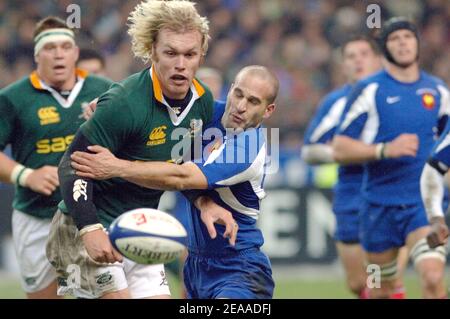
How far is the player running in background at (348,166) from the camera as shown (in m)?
10.0

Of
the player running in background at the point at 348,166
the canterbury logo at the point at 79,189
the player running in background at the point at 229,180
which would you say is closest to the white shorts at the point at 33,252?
the player running in background at the point at 229,180

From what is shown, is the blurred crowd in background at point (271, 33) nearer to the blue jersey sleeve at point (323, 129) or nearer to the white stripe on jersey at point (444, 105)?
the blue jersey sleeve at point (323, 129)

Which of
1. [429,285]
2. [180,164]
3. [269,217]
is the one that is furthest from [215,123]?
[269,217]

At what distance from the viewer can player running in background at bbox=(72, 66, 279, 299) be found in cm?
576

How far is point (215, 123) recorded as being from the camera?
20.8 ft

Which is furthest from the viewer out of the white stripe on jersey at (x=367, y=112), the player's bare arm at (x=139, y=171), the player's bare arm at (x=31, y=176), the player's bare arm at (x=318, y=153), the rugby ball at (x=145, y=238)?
the player's bare arm at (x=318, y=153)

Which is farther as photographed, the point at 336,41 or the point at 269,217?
the point at 336,41

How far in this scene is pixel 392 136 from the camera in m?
8.95

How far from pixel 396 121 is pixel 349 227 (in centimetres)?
159

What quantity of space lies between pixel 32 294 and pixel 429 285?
3.12m

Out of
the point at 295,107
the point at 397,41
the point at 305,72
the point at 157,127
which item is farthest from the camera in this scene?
the point at 305,72

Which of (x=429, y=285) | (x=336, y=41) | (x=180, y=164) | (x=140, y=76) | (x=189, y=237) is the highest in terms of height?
(x=336, y=41)

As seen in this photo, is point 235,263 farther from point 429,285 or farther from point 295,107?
point 295,107

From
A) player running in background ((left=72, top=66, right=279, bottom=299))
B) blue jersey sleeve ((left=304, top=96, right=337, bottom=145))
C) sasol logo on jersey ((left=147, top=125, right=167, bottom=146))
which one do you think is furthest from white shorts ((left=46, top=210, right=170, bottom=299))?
blue jersey sleeve ((left=304, top=96, right=337, bottom=145))
